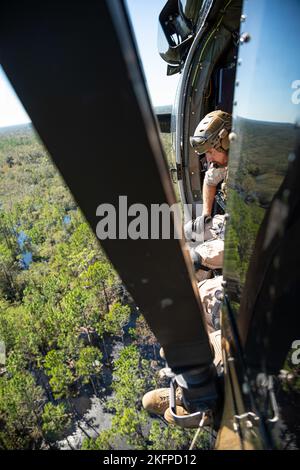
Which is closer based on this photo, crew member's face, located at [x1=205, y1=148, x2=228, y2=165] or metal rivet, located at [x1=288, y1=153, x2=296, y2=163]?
metal rivet, located at [x1=288, y1=153, x2=296, y2=163]

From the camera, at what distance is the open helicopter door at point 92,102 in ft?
1.42

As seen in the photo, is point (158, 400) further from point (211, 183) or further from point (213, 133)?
point (213, 133)

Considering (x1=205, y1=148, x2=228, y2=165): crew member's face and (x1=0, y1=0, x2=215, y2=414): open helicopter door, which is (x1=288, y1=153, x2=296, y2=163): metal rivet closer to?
→ (x1=0, y1=0, x2=215, y2=414): open helicopter door

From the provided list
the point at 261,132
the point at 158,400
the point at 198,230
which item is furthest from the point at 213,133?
the point at 158,400

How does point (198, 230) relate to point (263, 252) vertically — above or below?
below

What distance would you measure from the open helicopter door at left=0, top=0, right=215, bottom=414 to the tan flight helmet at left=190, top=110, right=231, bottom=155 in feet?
5.74

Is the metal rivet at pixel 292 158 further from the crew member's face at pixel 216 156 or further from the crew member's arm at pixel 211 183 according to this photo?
the crew member's arm at pixel 211 183

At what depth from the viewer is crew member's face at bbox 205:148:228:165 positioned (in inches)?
92.8

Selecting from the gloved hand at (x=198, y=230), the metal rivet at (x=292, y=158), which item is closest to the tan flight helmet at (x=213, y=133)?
the gloved hand at (x=198, y=230)

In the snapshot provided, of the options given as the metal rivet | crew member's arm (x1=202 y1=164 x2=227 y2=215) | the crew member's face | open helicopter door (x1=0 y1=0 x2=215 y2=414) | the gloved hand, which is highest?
open helicopter door (x1=0 y1=0 x2=215 y2=414)

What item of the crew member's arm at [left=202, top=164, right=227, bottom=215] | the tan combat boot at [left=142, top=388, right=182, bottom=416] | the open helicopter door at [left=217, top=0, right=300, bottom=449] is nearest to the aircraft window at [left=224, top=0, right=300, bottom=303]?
the open helicopter door at [left=217, top=0, right=300, bottom=449]

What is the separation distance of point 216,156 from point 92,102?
204 centimetres

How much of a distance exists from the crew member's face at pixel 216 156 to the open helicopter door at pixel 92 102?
1.86 metres

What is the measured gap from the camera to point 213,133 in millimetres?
2223
